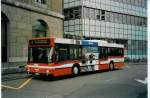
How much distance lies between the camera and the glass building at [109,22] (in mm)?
44250

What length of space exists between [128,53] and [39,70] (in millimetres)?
38479

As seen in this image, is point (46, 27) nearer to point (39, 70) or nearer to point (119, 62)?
point (119, 62)

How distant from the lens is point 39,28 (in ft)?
103

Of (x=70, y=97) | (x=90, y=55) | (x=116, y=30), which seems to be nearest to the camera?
(x=70, y=97)

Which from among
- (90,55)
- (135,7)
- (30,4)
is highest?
(135,7)

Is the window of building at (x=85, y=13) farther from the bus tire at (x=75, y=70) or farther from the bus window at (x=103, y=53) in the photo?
the bus tire at (x=75, y=70)

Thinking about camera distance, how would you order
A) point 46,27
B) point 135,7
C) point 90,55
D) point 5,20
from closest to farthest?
point 90,55, point 5,20, point 46,27, point 135,7

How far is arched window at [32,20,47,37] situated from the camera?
101 feet

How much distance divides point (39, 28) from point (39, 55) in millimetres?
14724

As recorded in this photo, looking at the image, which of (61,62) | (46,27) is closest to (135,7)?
(46,27)

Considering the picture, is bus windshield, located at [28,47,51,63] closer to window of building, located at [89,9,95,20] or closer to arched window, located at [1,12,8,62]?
arched window, located at [1,12,8,62]

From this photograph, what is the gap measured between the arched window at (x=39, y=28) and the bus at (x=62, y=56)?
10012 millimetres

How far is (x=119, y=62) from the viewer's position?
26906mm

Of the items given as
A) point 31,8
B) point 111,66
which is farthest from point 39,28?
point 111,66
